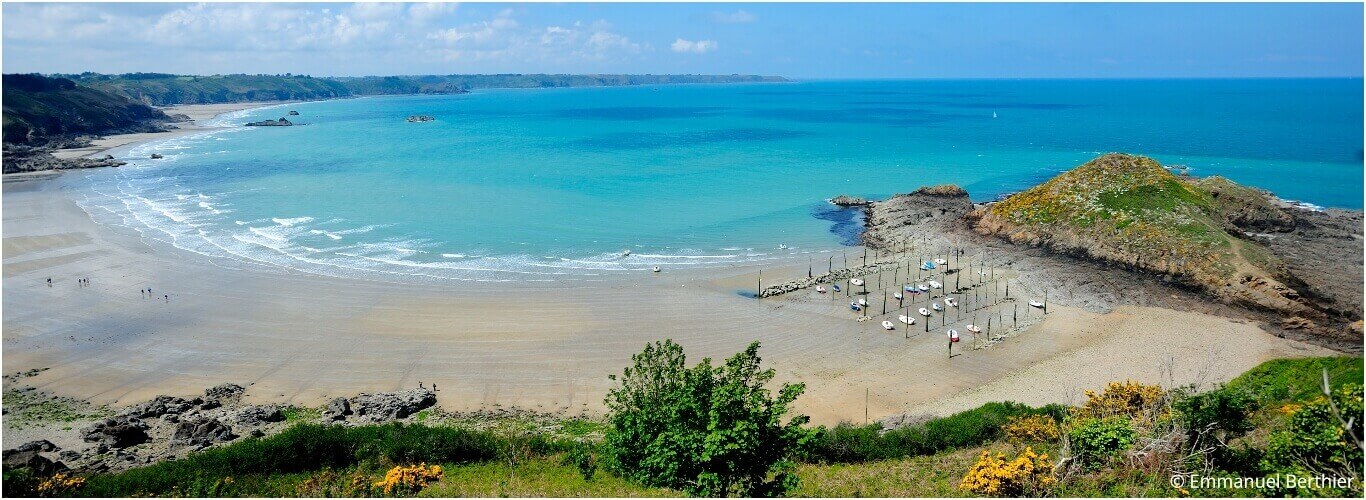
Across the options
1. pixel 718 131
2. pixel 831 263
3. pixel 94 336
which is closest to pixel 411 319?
pixel 94 336

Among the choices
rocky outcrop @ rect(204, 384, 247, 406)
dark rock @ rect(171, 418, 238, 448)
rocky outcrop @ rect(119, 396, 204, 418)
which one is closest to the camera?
dark rock @ rect(171, 418, 238, 448)

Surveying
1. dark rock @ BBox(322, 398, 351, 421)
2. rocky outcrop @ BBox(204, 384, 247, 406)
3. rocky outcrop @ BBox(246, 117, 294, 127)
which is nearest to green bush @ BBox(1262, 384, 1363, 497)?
dark rock @ BBox(322, 398, 351, 421)

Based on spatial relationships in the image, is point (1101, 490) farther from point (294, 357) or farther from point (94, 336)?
point (94, 336)

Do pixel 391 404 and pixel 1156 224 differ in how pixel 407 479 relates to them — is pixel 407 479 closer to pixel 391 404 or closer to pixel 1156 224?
pixel 391 404

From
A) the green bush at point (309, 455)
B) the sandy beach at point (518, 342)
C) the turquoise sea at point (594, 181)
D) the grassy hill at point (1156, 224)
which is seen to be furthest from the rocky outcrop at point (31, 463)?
the grassy hill at point (1156, 224)

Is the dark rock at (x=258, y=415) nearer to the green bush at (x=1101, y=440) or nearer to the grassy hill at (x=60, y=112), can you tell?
the green bush at (x=1101, y=440)

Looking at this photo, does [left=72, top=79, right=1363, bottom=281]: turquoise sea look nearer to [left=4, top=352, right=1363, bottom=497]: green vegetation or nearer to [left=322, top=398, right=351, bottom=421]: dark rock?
[left=322, top=398, right=351, bottom=421]: dark rock
